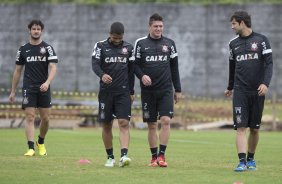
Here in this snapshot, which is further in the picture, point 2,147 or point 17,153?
point 2,147

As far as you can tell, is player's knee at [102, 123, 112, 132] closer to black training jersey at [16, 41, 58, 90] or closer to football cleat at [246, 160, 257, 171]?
football cleat at [246, 160, 257, 171]

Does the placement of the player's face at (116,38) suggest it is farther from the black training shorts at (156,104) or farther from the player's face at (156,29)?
the black training shorts at (156,104)

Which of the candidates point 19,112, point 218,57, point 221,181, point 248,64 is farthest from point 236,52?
point 218,57

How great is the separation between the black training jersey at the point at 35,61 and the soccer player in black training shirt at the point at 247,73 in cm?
444

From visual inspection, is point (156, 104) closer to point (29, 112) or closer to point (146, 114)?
point (146, 114)

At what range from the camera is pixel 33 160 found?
50.1ft

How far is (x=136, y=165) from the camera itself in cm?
1462

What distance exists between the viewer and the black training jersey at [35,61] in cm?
1688

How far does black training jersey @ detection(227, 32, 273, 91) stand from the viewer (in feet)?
45.2

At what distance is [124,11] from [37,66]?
74.7 ft

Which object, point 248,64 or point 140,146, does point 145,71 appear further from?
point 140,146

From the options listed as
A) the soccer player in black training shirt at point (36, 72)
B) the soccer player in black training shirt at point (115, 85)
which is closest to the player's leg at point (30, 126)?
the soccer player in black training shirt at point (36, 72)

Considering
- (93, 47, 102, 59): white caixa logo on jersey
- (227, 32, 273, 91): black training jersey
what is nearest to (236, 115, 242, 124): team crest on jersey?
(227, 32, 273, 91): black training jersey

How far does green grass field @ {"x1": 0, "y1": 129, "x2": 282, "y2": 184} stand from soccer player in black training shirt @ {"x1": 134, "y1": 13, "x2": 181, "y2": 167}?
66cm
